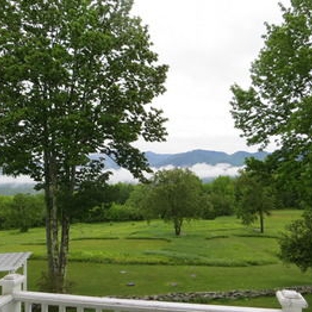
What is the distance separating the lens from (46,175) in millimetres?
14516

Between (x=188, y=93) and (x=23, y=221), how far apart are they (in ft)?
96.9

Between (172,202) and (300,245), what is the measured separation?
20.6 m

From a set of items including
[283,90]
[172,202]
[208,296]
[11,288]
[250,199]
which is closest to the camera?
[11,288]

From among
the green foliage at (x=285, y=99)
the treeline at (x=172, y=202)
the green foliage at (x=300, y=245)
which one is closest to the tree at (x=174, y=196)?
the treeline at (x=172, y=202)

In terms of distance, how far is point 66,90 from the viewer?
13.7 metres

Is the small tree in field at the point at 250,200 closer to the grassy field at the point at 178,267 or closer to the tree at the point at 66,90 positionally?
the grassy field at the point at 178,267

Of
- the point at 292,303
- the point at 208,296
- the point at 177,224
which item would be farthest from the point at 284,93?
the point at 177,224

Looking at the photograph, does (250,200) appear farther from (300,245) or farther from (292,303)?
(292,303)

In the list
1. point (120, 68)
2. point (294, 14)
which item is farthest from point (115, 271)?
point (294, 14)

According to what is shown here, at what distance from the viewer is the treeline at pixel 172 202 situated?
1380cm

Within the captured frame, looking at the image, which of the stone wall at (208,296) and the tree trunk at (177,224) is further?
the tree trunk at (177,224)

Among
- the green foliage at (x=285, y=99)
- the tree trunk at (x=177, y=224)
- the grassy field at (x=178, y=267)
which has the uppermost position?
the green foliage at (x=285, y=99)

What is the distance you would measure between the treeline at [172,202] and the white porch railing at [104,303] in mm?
9850

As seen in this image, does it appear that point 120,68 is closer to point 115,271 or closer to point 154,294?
point 154,294
